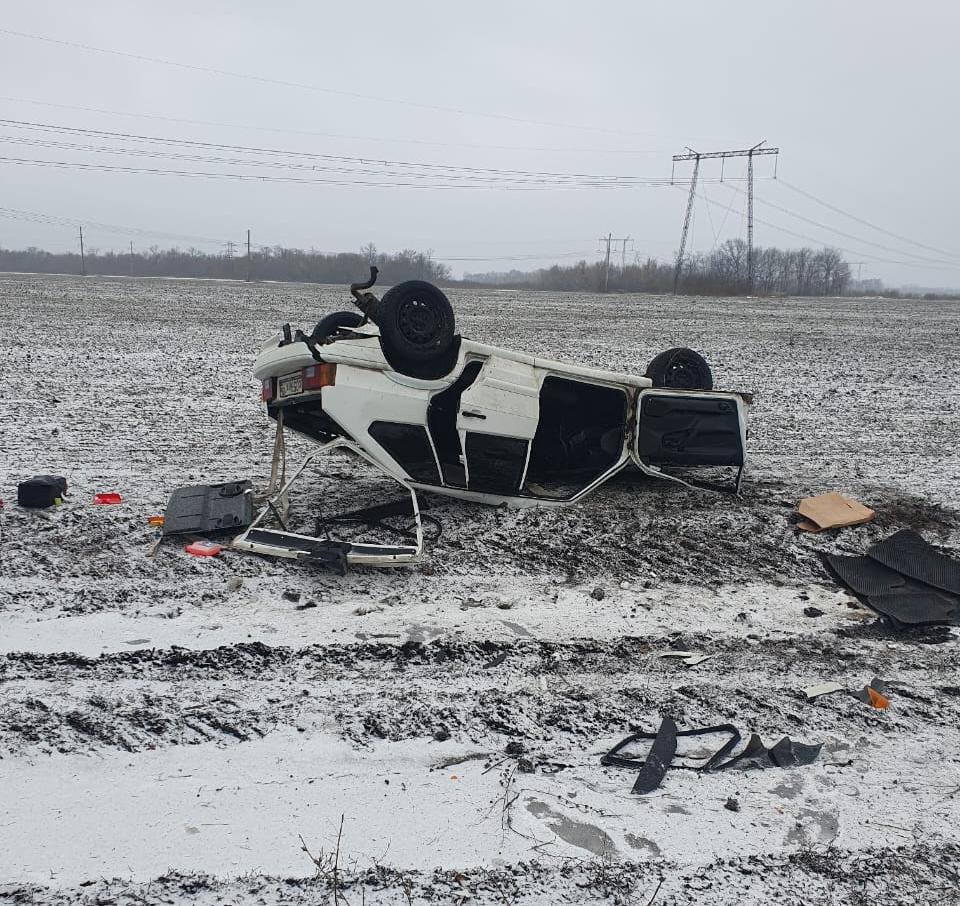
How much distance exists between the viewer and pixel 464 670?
3.46 metres

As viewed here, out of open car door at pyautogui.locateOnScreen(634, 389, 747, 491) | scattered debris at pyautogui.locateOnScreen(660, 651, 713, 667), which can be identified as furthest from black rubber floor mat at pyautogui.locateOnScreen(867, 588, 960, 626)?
open car door at pyautogui.locateOnScreen(634, 389, 747, 491)

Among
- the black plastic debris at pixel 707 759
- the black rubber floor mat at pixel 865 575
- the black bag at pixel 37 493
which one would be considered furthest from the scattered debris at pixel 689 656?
the black bag at pixel 37 493

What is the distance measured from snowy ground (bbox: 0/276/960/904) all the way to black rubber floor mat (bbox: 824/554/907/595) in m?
0.15

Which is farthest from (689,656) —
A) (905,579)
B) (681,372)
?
(681,372)

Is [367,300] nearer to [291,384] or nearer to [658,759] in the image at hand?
[291,384]

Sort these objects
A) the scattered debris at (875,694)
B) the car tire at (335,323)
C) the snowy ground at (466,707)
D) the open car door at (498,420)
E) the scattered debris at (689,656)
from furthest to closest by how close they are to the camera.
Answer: the car tire at (335,323) < the open car door at (498,420) < the scattered debris at (689,656) < the scattered debris at (875,694) < the snowy ground at (466,707)

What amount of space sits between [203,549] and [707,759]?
3.13m

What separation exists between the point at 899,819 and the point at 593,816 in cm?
107

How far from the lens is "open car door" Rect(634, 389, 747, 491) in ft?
18.7

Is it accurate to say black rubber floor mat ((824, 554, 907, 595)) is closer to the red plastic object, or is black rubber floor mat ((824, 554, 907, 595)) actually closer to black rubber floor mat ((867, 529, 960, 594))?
black rubber floor mat ((867, 529, 960, 594))

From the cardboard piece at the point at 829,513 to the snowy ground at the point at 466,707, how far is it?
0.17 m

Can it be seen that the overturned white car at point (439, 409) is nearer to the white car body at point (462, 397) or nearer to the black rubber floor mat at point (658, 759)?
the white car body at point (462, 397)

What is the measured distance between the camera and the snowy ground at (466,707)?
7.72 feet

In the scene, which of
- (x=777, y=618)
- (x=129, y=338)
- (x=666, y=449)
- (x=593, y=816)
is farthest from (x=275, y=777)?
(x=129, y=338)
